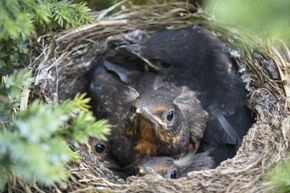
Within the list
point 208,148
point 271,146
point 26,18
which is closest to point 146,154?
point 208,148

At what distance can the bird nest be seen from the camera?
1915mm

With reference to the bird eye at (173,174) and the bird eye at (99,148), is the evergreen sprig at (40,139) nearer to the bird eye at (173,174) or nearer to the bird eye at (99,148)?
the bird eye at (173,174)

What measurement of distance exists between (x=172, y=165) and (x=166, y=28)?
96 cm

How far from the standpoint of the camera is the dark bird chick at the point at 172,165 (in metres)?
2.09

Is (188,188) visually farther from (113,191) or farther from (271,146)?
(271,146)

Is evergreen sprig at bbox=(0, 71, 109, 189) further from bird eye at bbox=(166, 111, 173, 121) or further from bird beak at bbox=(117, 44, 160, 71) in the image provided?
bird beak at bbox=(117, 44, 160, 71)

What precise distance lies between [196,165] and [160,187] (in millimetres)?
411

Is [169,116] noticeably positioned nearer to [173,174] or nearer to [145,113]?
[145,113]

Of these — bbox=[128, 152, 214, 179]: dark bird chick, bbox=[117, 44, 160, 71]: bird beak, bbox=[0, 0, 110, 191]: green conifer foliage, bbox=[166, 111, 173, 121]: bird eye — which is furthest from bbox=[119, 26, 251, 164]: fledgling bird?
bbox=[0, 0, 110, 191]: green conifer foliage

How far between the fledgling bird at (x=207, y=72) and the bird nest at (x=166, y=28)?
7cm

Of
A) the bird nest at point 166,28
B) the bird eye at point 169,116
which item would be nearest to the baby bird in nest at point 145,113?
the bird eye at point 169,116

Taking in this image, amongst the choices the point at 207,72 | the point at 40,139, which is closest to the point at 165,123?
the point at 207,72

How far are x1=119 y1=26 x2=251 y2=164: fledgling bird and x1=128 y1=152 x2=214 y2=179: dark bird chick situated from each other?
142 mm

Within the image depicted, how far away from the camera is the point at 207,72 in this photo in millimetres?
2625
